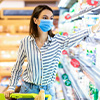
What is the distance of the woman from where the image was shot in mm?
1665

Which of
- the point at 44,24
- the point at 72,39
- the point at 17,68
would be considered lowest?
the point at 17,68

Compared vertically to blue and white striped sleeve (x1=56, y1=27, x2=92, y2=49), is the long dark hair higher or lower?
higher

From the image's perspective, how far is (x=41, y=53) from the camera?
65.5 inches

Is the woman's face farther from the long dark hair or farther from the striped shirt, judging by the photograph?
the striped shirt

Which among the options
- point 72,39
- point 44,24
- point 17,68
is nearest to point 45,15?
point 44,24

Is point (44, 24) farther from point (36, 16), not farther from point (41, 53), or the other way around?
point (41, 53)

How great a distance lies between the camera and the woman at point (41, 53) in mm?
1665

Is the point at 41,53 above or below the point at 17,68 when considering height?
above

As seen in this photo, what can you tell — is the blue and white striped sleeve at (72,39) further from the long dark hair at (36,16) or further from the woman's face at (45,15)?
the woman's face at (45,15)

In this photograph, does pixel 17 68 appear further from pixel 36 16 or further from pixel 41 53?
pixel 36 16

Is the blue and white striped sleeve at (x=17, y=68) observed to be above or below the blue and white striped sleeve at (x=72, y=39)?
below

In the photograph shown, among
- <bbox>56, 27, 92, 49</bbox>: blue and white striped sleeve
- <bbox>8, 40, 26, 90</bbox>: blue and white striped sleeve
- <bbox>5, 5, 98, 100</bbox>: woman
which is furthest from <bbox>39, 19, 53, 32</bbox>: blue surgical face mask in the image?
<bbox>8, 40, 26, 90</bbox>: blue and white striped sleeve

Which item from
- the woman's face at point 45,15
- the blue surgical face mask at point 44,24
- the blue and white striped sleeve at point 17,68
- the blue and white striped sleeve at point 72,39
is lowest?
the blue and white striped sleeve at point 17,68

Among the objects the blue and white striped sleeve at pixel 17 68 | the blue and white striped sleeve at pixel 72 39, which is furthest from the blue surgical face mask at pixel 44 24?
the blue and white striped sleeve at pixel 17 68
